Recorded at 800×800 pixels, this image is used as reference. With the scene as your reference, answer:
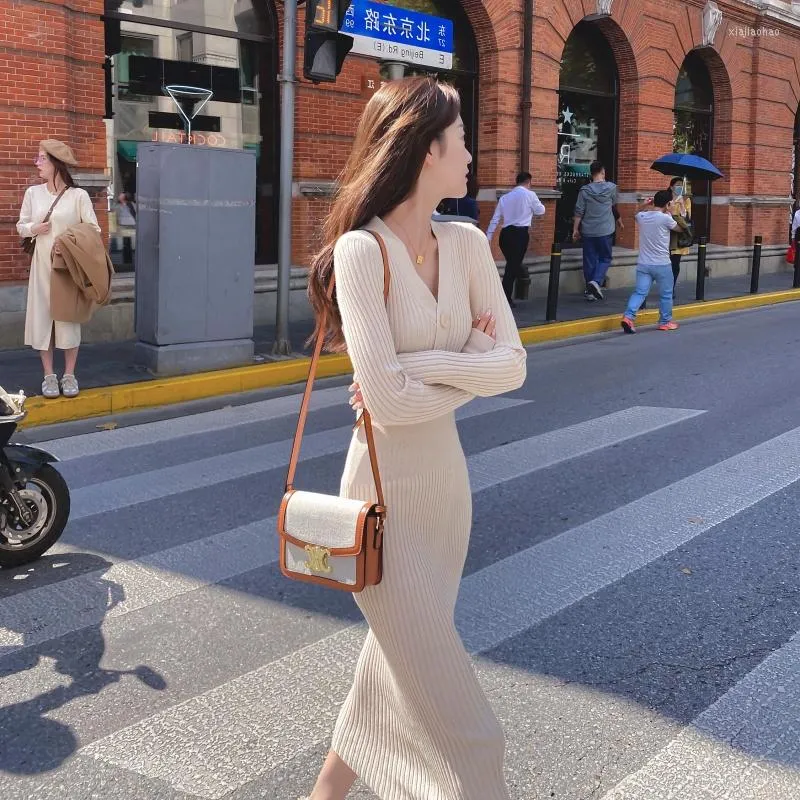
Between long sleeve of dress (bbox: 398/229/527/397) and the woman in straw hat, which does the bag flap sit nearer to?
long sleeve of dress (bbox: 398/229/527/397)

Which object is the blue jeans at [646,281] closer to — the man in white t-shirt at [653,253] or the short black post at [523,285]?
the man in white t-shirt at [653,253]

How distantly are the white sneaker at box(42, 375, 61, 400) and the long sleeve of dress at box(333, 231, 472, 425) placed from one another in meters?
6.62

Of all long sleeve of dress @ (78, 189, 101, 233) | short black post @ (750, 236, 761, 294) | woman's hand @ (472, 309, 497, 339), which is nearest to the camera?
woman's hand @ (472, 309, 497, 339)

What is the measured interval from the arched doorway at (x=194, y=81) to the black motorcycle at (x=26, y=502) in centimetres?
754

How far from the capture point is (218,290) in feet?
32.3

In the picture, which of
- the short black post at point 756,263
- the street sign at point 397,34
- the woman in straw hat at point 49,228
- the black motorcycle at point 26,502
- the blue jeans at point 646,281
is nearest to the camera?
the black motorcycle at point 26,502

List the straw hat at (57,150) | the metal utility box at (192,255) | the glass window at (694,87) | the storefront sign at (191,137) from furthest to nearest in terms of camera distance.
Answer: the glass window at (694,87) → the storefront sign at (191,137) → the metal utility box at (192,255) → the straw hat at (57,150)

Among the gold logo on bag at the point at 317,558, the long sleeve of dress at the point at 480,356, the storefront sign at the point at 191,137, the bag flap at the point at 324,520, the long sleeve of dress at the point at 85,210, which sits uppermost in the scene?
the storefront sign at the point at 191,137

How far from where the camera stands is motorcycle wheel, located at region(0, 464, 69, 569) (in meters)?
4.84

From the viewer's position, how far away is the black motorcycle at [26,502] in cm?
482

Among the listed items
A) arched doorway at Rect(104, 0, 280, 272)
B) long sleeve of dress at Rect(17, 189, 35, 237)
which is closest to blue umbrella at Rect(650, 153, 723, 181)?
arched doorway at Rect(104, 0, 280, 272)

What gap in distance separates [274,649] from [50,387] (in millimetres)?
5209

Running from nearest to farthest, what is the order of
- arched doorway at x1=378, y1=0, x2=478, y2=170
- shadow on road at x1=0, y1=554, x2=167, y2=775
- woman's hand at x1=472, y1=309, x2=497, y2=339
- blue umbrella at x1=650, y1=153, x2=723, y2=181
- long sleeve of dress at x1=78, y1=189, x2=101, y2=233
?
woman's hand at x1=472, y1=309, x2=497, y2=339 → shadow on road at x1=0, y1=554, x2=167, y2=775 → long sleeve of dress at x1=78, y1=189, x2=101, y2=233 → arched doorway at x1=378, y1=0, x2=478, y2=170 → blue umbrella at x1=650, y1=153, x2=723, y2=181

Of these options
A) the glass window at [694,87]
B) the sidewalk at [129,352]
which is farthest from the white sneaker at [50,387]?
the glass window at [694,87]
